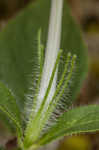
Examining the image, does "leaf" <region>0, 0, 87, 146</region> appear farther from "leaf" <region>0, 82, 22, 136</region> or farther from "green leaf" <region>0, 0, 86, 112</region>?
"leaf" <region>0, 82, 22, 136</region>

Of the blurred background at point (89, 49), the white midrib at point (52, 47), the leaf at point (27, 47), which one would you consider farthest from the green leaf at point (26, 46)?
the blurred background at point (89, 49)

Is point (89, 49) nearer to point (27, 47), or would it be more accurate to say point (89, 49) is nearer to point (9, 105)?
point (27, 47)

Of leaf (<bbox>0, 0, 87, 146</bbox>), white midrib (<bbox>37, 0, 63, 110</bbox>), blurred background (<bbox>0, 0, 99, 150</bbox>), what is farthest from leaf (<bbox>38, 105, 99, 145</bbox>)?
blurred background (<bbox>0, 0, 99, 150</bbox>)

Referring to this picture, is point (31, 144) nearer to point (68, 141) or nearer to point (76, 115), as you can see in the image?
point (76, 115)

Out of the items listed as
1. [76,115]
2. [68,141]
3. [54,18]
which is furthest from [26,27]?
[68,141]

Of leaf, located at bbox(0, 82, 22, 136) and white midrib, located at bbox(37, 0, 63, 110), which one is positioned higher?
white midrib, located at bbox(37, 0, 63, 110)

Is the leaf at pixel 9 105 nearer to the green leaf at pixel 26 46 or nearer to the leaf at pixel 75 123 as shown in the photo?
the leaf at pixel 75 123
